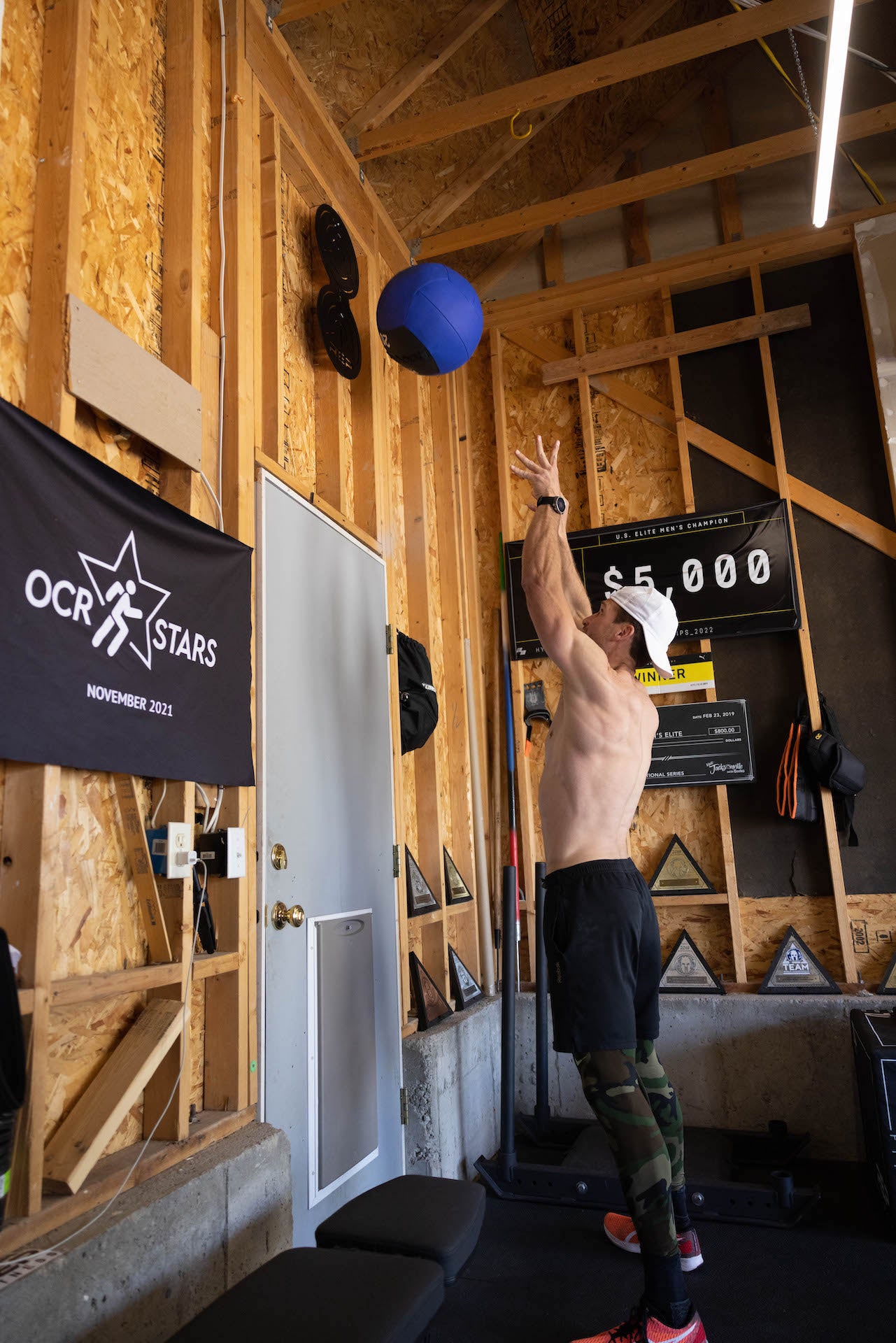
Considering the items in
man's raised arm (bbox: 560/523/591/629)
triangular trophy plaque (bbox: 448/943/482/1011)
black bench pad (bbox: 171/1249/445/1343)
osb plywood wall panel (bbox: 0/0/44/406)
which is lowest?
black bench pad (bbox: 171/1249/445/1343)

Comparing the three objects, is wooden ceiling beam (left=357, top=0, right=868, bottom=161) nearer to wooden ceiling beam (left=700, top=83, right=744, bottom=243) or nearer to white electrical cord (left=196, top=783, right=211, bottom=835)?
wooden ceiling beam (left=700, top=83, right=744, bottom=243)

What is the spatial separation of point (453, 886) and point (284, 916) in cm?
170

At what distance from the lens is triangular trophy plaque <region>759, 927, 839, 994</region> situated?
411 cm

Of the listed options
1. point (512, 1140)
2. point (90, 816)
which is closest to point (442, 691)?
point (512, 1140)

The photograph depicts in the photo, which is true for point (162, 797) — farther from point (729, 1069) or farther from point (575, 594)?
point (729, 1069)

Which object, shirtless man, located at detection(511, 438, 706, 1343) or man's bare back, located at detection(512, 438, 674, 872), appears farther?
man's bare back, located at detection(512, 438, 674, 872)

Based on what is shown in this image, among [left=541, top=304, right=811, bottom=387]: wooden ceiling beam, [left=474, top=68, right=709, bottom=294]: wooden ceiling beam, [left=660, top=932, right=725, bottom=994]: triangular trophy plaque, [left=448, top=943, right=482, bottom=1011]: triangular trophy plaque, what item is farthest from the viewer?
[left=474, top=68, right=709, bottom=294]: wooden ceiling beam

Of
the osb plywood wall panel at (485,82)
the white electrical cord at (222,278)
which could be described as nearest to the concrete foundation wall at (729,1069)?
the white electrical cord at (222,278)

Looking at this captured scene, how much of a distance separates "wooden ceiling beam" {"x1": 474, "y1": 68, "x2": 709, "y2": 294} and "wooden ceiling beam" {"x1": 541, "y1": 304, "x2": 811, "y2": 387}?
727mm

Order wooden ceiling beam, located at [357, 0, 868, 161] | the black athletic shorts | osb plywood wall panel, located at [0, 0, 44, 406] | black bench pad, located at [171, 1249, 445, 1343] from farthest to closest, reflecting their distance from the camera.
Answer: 1. wooden ceiling beam, located at [357, 0, 868, 161]
2. the black athletic shorts
3. osb plywood wall panel, located at [0, 0, 44, 406]
4. black bench pad, located at [171, 1249, 445, 1343]

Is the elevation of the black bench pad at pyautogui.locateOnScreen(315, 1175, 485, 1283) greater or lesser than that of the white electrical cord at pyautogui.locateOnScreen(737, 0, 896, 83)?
lesser

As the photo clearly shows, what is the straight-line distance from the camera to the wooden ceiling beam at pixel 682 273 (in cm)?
479

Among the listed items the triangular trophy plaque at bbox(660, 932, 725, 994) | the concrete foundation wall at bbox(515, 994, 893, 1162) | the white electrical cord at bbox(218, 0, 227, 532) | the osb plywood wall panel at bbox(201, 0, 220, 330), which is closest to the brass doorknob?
the white electrical cord at bbox(218, 0, 227, 532)

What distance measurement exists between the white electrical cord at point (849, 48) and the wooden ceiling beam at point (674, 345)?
1080 millimetres
